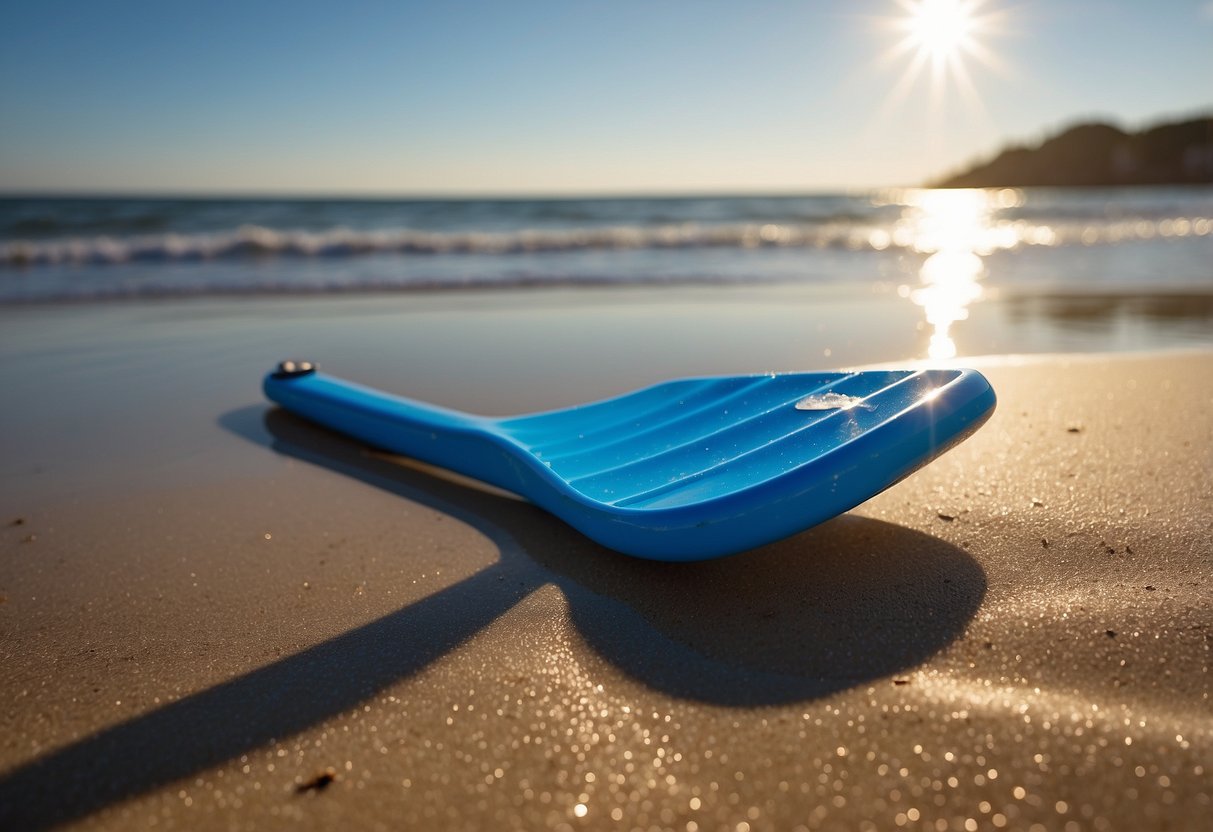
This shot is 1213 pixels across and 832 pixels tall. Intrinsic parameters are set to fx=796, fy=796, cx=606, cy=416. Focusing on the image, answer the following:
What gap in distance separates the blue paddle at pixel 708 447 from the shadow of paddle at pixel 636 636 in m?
0.12

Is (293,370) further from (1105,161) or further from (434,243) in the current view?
(1105,161)

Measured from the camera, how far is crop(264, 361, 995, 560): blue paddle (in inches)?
61.4

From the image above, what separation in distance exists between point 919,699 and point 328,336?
4.30m

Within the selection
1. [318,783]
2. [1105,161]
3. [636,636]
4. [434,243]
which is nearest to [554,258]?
[434,243]

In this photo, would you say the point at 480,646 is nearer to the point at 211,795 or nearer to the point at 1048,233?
the point at 211,795

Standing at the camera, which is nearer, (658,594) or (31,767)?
(31,767)

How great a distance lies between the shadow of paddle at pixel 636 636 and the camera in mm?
1231

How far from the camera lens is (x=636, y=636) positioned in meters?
1.55

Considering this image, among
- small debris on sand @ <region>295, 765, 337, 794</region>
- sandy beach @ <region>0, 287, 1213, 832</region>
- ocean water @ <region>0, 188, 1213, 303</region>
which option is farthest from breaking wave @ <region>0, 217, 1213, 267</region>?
small debris on sand @ <region>295, 765, 337, 794</region>

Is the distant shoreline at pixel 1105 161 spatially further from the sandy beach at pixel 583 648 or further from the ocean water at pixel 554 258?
the sandy beach at pixel 583 648

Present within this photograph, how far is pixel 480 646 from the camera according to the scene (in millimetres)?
1541

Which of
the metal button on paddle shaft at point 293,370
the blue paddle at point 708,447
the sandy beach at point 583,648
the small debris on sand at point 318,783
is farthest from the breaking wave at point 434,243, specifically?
the small debris on sand at point 318,783

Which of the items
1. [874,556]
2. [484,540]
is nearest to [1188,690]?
[874,556]

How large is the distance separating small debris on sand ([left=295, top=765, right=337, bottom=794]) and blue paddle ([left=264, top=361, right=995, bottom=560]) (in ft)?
2.49
